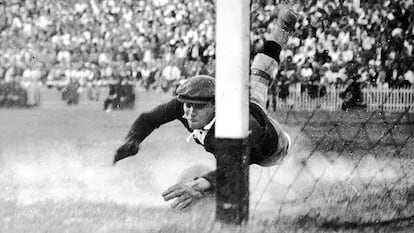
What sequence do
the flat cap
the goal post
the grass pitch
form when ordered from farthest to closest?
the grass pitch → the flat cap → the goal post

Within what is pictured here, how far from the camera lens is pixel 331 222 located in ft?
14.3

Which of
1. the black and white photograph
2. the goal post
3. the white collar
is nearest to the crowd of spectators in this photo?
the black and white photograph

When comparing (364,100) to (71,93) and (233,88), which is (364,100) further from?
(71,93)

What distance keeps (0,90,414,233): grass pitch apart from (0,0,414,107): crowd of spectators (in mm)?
210

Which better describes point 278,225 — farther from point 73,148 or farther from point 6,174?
point 6,174

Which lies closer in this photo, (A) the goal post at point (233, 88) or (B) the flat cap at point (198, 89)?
(A) the goal post at point (233, 88)

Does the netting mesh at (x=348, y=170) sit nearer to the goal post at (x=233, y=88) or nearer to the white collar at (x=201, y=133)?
the goal post at (x=233, y=88)

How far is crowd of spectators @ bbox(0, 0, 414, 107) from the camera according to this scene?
4.27m

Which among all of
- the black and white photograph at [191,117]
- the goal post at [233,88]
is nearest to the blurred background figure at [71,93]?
the black and white photograph at [191,117]

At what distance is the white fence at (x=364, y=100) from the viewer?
169 inches

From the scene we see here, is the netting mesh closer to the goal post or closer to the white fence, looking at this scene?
the white fence

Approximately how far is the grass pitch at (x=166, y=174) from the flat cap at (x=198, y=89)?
0.50 ft

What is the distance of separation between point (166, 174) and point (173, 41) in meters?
0.82

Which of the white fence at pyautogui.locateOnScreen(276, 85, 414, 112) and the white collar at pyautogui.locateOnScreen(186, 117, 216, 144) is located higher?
the white fence at pyautogui.locateOnScreen(276, 85, 414, 112)
